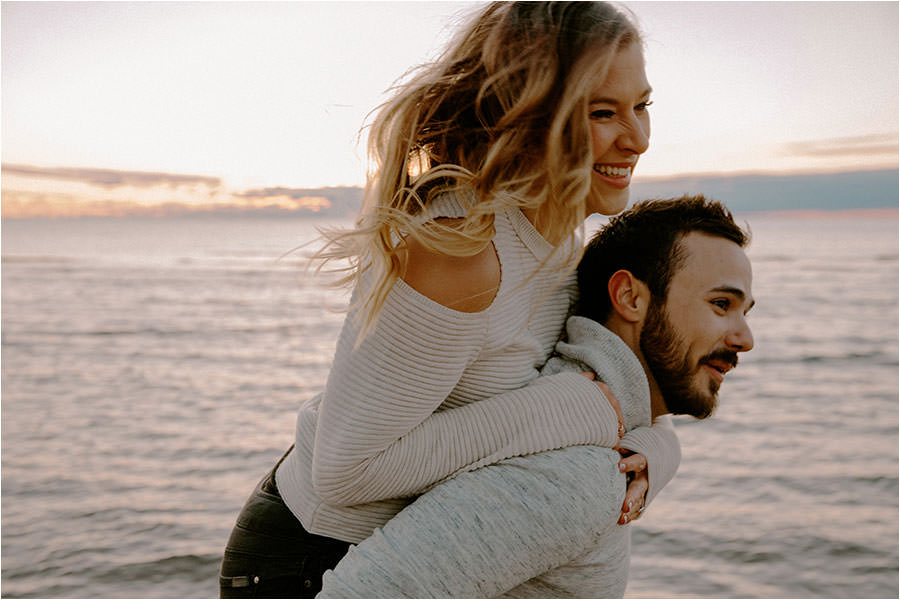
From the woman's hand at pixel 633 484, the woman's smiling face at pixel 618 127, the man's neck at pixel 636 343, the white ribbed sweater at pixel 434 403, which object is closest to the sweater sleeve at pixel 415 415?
the white ribbed sweater at pixel 434 403

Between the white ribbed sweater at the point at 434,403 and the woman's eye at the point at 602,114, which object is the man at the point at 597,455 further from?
the woman's eye at the point at 602,114

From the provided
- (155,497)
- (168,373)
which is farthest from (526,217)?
(168,373)

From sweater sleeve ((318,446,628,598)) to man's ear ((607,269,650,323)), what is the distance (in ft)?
1.80

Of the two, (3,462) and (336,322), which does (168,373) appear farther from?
(336,322)

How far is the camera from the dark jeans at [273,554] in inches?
77.4

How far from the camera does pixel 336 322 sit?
15.0m

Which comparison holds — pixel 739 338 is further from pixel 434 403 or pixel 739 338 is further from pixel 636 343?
pixel 434 403

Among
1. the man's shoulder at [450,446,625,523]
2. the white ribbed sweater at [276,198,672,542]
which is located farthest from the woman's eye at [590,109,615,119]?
the man's shoulder at [450,446,625,523]

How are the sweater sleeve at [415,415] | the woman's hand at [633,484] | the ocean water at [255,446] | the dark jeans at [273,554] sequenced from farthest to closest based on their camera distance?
the ocean water at [255,446]
the dark jeans at [273,554]
the woman's hand at [633,484]
the sweater sleeve at [415,415]

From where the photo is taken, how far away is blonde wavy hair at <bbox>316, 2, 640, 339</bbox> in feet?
5.57

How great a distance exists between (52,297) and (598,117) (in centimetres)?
1714

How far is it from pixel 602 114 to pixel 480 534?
98 cm

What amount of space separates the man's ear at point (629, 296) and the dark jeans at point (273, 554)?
0.91 meters

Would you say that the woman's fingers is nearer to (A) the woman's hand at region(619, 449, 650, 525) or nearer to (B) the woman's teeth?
(A) the woman's hand at region(619, 449, 650, 525)
